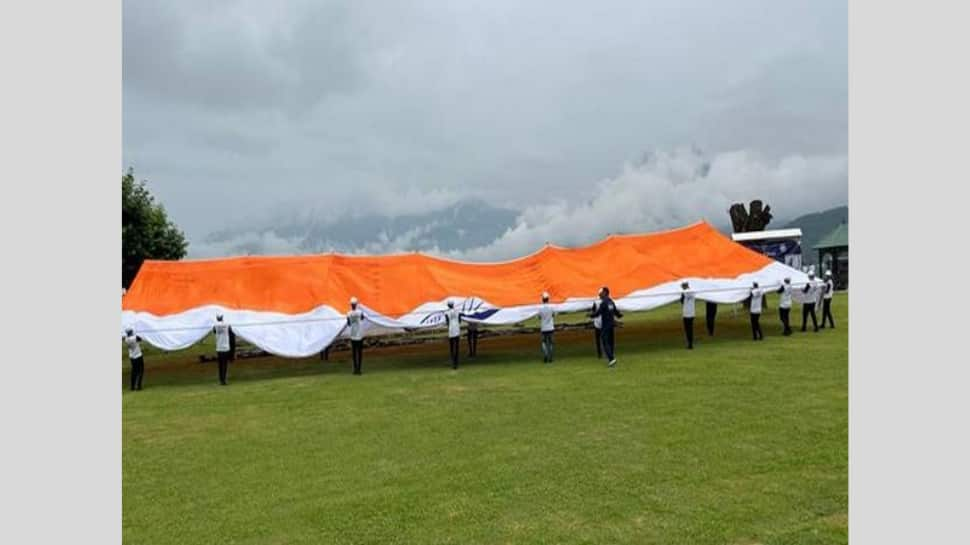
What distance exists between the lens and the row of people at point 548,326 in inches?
514

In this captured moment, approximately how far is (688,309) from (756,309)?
170 cm

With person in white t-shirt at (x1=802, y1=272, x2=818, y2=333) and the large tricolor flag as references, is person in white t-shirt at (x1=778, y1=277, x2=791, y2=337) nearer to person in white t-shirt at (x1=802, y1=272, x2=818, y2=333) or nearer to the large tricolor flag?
the large tricolor flag

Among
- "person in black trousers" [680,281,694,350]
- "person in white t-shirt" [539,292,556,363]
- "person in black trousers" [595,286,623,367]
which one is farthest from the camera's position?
"person in black trousers" [680,281,694,350]

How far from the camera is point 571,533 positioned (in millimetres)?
4895

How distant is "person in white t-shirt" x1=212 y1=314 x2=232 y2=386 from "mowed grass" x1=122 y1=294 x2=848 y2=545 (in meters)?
0.37

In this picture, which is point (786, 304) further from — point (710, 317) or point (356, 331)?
point (356, 331)

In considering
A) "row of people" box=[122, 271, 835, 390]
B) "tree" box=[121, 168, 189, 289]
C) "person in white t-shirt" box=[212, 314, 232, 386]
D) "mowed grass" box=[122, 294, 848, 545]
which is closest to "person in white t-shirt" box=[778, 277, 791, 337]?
"row of people" box=[122, 271, 835, 390]

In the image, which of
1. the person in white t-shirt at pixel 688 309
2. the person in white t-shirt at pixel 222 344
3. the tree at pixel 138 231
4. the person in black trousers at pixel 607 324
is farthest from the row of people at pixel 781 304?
the tree at pixel 138 231

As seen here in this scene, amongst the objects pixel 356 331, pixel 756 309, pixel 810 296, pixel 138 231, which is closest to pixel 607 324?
pixel 756 309

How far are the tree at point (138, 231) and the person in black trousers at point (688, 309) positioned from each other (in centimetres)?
1605

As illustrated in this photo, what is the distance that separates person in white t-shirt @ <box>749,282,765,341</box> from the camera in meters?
15.1

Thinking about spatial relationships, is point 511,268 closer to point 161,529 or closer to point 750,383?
point 750,383

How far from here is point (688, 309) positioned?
1472 centimetres

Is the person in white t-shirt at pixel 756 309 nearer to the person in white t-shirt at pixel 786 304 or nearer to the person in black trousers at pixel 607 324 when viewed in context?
the person in white t-shirt at pixel 786 304
